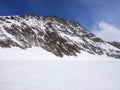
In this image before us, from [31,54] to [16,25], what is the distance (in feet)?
98.0

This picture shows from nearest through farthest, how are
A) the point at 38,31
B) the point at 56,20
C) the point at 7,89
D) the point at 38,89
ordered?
the point at 7,89 → the point at 38,89 → the point at 38,31 → the point at 56,20

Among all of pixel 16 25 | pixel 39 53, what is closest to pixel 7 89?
pixel 39 53

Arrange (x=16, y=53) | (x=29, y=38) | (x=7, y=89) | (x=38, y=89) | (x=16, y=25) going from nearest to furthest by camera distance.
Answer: (x=7, y=89) < (x=38, y=89) < (x=16, y=53) < (x=29, y=38) < (x=16, y=25)

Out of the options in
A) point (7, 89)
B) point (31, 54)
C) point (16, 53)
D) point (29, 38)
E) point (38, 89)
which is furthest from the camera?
point (29, 38)

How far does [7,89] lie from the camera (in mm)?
12383

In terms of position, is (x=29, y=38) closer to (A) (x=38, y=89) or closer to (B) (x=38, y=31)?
(B) (x=38, y=31)

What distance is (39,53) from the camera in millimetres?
84562

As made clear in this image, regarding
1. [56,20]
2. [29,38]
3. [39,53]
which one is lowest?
[39,53]

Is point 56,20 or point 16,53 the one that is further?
point 56,20

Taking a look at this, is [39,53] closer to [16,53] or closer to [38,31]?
[16,53]

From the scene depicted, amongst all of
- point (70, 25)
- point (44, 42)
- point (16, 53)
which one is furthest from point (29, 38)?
point (70, 25)

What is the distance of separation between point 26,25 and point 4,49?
126 ft

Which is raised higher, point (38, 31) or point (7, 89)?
point (38, 31)

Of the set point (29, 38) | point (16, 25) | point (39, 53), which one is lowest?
point (39, 53)
